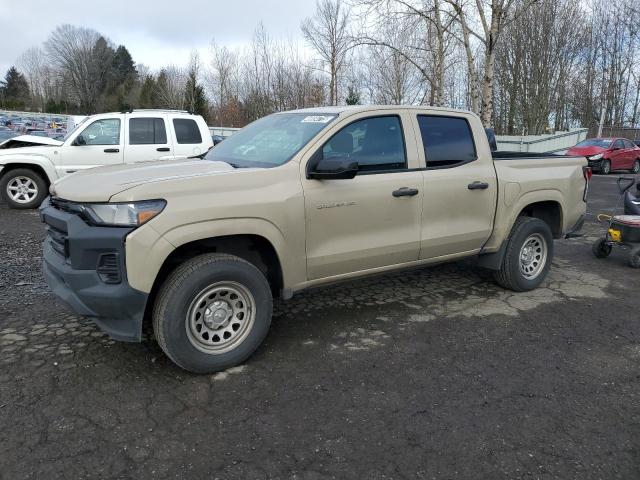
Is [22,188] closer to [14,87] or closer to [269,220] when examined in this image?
[269,220]

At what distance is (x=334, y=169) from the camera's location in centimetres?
361

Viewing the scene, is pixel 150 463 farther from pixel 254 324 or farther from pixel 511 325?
pixel 511 325

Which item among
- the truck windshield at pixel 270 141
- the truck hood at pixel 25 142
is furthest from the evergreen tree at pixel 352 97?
the truck windshield at pixel 270 141

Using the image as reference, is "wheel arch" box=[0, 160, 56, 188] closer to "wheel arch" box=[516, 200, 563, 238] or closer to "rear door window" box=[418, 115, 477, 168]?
"rear door window" box=[418, 115, 477, 168]

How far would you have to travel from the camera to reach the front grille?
3.09 m

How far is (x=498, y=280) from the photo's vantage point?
542 cm

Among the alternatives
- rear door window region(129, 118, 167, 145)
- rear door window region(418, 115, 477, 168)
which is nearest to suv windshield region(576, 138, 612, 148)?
rear door window region(129, 118, 167, 145)

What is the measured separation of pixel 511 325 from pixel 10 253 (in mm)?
6186

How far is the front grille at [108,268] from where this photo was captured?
309 centimetres

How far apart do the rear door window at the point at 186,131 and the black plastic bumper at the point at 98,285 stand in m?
7.54

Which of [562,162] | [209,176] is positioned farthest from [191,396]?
[562,162]

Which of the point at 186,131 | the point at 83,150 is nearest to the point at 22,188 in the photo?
the point at 83,150

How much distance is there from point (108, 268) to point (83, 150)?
7.79 metres

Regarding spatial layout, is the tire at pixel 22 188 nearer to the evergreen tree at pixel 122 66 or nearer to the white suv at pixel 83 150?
the white suv at pixel 83 150
